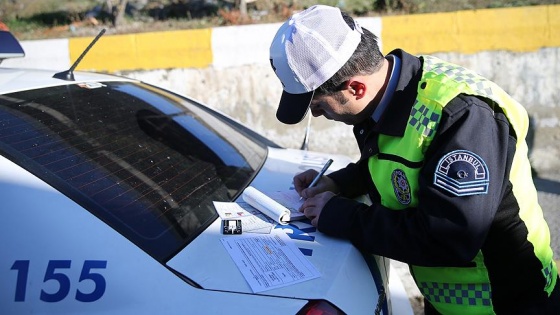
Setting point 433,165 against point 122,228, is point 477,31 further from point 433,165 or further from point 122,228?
point 122,228

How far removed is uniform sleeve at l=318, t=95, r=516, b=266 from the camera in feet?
4.64

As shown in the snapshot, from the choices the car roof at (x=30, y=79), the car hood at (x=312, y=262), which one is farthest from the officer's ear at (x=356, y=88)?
the car roof at (x=30, y=79)

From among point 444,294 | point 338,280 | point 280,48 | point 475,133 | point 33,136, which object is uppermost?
point 280,48

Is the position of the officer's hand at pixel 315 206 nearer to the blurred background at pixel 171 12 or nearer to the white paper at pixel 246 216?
the white paper at pixel 246 216

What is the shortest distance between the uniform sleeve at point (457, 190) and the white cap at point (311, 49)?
0.34 meters

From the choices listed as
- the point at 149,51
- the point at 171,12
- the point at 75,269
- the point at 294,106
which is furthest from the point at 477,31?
the point at 171,12

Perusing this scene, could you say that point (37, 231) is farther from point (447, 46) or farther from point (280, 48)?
point (447, 46)

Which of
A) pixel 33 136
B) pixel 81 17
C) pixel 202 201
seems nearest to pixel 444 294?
pixel 202 201

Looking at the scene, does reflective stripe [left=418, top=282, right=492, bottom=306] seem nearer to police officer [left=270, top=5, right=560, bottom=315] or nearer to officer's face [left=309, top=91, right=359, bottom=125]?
police officer [left=270, top=5, right=560, bottom=315]

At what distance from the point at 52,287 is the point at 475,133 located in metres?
1.22

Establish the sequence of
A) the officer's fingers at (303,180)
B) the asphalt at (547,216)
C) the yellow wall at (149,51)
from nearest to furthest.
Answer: the officer's fingers at (303,180) < the asphalt at (547,216) < the yellow wall at (149,51)

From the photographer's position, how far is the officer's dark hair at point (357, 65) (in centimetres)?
157

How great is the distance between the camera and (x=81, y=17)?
8.14 meters

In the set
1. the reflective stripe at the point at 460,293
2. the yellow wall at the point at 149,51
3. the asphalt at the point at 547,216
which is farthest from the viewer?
the yellow wall at the point at 149,51
